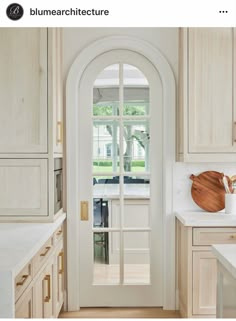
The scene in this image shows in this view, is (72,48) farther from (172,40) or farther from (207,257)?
(207,257)

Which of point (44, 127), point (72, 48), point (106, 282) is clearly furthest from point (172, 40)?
point (106, 282)

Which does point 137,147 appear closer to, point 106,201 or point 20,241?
point 106,201

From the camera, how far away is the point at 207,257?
285cm

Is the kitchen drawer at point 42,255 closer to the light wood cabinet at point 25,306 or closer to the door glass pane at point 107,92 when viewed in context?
the light wood cabinet at point 25,306

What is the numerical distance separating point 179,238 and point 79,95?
1264 mm

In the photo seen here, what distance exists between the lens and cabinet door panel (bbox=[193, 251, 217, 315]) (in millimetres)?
2832

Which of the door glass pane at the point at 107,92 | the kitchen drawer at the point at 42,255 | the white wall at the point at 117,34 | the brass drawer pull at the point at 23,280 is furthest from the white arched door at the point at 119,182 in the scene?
the brass drawer pull at the point at 23,280

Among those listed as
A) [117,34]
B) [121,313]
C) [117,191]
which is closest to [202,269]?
[121,313]

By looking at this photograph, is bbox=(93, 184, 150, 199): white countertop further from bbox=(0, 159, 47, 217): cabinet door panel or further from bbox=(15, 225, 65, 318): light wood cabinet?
bbox=(0, 159, 47, 217): cabinet door panel

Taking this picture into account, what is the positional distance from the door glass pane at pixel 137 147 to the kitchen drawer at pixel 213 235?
2.25ft

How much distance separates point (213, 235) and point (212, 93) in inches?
37.4

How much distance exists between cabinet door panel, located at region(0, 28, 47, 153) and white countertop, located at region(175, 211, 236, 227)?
102 centimetres

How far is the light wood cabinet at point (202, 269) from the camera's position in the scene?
111 inches
